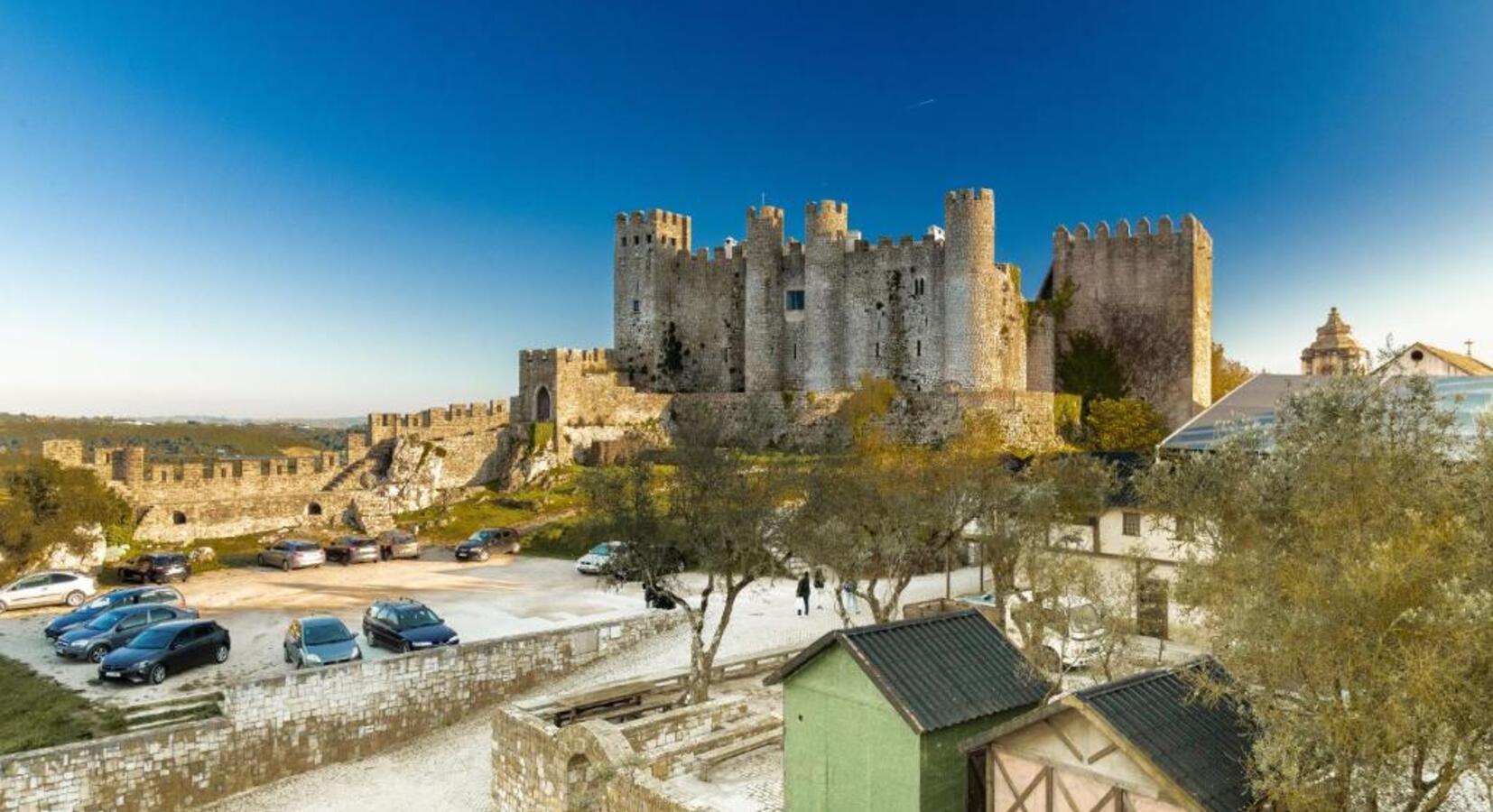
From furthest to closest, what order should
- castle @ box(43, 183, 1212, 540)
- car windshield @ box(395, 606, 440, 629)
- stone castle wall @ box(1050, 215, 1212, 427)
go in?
stone castle wall @ box(1050, 215, 1212, 427), castle @ box(43, 183, 1212, 540), car windshield @ box(395, 606, 440, 629)

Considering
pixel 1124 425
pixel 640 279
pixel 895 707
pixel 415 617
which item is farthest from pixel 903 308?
pixel 895 707

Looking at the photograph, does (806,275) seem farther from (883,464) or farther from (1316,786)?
(1316,786)

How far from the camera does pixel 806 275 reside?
170 ft

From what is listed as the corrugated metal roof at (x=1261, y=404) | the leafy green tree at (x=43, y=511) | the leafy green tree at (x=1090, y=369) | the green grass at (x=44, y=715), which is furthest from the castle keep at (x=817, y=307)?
the green grass at (x=44, y=715)

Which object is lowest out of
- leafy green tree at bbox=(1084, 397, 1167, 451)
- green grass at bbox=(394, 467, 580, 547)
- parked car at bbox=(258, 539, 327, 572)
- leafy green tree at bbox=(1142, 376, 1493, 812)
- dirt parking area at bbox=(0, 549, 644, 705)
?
dirt parking area at bbox=(0, 549, 644, 705)

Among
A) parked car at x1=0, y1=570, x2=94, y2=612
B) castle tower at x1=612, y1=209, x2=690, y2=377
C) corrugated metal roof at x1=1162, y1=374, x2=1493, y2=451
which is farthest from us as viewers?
castle tower at x1=612, y1=209, x2=690, y2=377

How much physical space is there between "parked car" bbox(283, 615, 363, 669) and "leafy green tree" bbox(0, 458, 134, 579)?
46.1ft

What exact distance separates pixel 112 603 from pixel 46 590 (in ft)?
13.8

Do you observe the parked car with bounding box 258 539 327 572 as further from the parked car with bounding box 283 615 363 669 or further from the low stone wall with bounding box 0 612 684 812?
the low stone wall with bounding box 0 612 684 812

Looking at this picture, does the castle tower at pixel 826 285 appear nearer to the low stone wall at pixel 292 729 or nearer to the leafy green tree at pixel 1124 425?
the leafy green tree at pixel 1124 425

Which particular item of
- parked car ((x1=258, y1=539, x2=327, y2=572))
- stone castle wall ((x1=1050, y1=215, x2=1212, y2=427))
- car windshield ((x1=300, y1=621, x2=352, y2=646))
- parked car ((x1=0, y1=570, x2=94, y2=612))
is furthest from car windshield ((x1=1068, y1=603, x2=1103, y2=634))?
stone castle wall ((x1=1050, y1=215, x2=1212, y2=427))

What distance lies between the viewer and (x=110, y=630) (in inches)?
926

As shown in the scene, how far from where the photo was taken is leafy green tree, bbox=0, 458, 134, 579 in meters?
30.6

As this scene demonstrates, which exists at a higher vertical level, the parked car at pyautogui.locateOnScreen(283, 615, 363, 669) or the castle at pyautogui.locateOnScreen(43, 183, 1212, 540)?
the castle at pyautogui.locateOnScreen(43, 183, 1212, 540)
